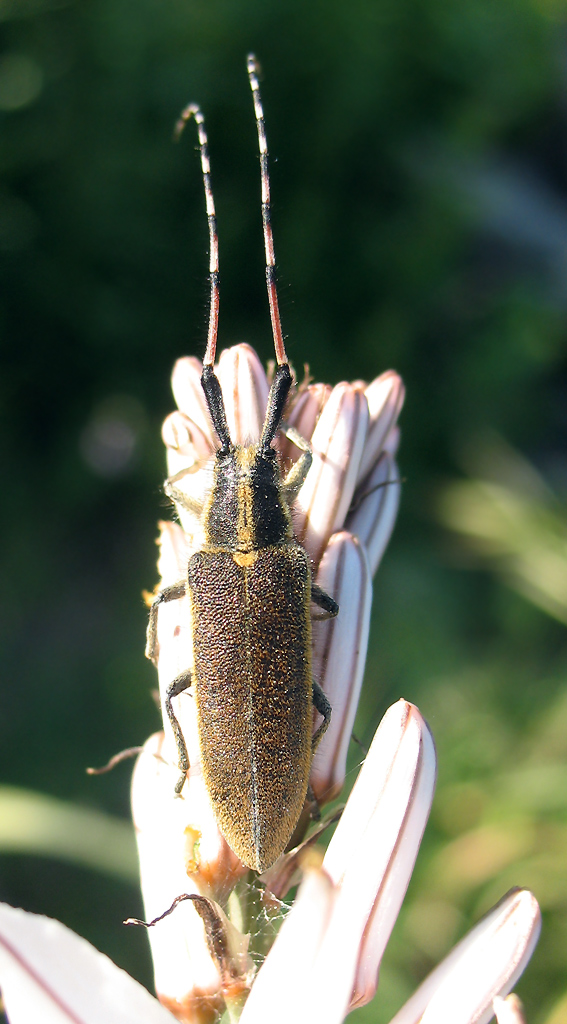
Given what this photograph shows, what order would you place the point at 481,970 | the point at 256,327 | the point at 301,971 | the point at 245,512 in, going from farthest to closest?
the point at 256,327, the point at 245,512, the point at 481,970, the point at 301,971

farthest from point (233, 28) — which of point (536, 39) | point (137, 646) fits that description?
point (137, 646)

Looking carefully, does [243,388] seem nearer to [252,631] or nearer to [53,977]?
[252,631]

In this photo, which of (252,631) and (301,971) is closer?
(301,971)

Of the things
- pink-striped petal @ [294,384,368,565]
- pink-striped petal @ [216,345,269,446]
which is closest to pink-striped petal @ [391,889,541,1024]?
pink-striped petal @ [294,384,368,565]

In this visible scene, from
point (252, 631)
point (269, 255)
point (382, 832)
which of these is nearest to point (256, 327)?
point (269, 255)

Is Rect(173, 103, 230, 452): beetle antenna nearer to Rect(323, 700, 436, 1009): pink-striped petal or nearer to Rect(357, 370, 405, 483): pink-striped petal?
Rect(357, 370, 405, 483): pink-striped petal

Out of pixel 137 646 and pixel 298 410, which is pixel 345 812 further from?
pixel 137 646

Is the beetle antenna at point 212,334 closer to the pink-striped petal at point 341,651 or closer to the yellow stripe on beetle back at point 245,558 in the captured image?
the yellow stripe on beetle back at point 245,558
